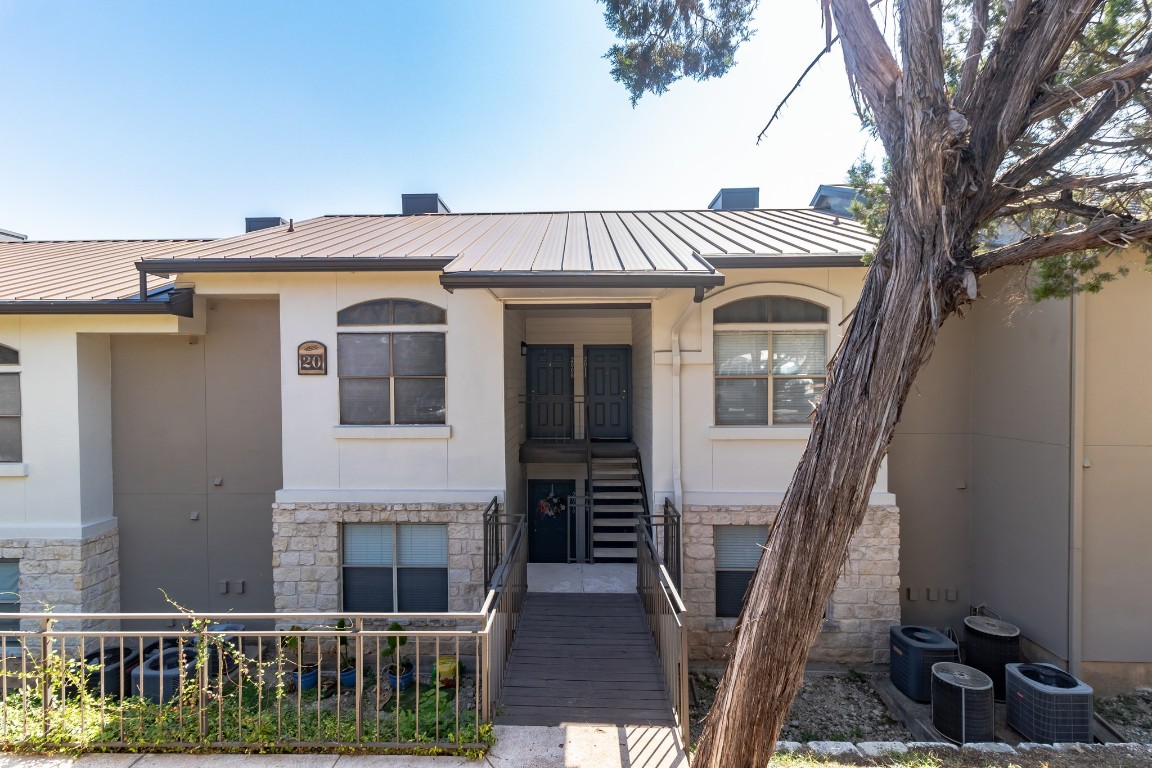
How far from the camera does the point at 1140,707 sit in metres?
6.11

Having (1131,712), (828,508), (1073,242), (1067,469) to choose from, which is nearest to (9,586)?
(828,508)

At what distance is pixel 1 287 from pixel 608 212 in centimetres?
960

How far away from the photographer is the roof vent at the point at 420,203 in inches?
468

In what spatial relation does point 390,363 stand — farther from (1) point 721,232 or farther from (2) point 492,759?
(1) point 721,232

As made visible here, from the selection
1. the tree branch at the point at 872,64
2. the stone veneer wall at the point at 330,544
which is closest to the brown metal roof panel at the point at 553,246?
the tree branch at the point at 872,64

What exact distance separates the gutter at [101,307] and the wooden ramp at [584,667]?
5997mm

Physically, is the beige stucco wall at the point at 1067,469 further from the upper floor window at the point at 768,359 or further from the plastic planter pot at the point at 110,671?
the plastic planter pot at the point at 110,671

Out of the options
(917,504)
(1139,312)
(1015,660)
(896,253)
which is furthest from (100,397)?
(1139,312)

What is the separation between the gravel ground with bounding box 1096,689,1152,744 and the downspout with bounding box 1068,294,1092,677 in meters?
0.41

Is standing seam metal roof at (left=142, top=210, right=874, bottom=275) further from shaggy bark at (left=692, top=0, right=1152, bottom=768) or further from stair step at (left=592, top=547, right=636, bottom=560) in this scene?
stair step at (left=592, top=547, right=636, bottom=560)

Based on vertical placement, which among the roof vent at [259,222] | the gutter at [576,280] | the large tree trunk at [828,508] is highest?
the roof vent at [259,222]

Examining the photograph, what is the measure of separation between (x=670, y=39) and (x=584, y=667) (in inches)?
Result: 262

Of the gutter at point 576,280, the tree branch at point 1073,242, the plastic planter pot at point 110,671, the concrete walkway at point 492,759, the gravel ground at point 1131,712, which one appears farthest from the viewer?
the plastic planter pot at point 110,671

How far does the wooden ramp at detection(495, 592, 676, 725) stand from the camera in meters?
4.71
